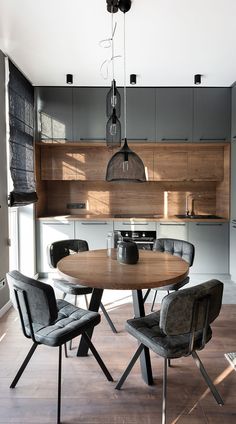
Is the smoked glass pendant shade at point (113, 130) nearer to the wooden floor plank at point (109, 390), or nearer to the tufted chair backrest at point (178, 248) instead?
the tufted chair backrest at point (178, 248)

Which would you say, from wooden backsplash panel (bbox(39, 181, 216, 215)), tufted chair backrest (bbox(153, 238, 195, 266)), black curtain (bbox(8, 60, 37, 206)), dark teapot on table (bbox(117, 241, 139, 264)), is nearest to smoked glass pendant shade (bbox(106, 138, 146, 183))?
dark teapot on table (bbox(117, 241, 139, 264))

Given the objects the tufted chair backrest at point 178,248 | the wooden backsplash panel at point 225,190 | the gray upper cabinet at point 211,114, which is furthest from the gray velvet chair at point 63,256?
the gray upper cabinet at point 211,114

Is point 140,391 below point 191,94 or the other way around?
below

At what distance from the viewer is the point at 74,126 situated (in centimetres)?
433

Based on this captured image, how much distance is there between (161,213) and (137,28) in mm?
2725

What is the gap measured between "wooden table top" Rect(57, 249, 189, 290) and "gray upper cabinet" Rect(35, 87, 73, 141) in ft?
7.49

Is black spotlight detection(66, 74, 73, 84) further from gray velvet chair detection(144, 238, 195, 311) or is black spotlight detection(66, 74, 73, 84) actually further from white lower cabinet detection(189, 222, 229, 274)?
white lower cabinet detection(189, 222, 229, 274)

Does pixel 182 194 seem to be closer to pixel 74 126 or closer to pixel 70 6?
pixel 74 126

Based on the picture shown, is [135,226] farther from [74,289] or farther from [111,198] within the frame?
[74,289]

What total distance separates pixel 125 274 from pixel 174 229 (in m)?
2.35

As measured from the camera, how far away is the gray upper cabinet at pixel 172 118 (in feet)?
14.1

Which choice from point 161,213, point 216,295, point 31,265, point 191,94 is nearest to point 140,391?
point 216,295

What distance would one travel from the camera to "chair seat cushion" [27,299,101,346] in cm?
181

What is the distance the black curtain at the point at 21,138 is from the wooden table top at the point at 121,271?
1.42 m
